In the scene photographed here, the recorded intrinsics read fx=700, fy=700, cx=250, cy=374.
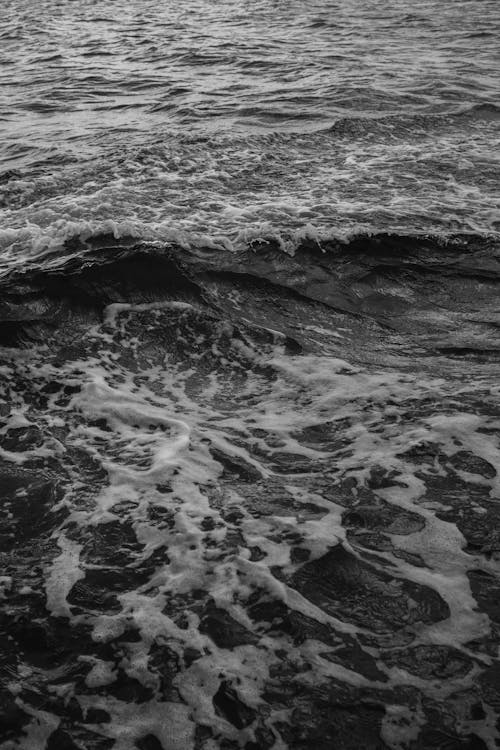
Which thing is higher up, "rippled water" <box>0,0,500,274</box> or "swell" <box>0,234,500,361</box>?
"rippled water" <box>0,0,500,274</box>

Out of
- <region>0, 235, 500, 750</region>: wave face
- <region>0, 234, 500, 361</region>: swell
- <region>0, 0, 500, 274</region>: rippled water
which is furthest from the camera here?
<region>0, 0, 500, 274</region>: rippled water

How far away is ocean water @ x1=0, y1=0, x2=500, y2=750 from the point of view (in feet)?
9.31

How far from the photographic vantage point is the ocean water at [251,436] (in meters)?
2.84

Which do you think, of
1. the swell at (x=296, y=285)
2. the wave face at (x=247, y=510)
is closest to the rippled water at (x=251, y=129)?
the swell at (x=296, y=285)

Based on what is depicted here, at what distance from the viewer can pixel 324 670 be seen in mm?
2904

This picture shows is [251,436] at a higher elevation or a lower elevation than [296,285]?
lower

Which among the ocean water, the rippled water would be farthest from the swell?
the rippled water

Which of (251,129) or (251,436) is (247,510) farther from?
(251,129)

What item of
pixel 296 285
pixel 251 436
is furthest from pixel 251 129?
pixel 251 436

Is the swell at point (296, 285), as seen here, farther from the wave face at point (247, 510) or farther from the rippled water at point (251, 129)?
the rippled water at point (251, 129)

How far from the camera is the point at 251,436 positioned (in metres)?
4.36

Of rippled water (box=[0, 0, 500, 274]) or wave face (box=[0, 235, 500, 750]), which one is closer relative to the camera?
wave face (box=[0, 235, 500, 750])

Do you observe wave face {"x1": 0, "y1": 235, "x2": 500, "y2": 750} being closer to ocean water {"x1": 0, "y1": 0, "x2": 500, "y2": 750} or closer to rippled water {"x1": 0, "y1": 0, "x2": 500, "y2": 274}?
ocean water {"x1": 0, "y1": 0, "x2": 500, "y2": 750}

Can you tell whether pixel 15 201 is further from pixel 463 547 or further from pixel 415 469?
pixel 463 547
